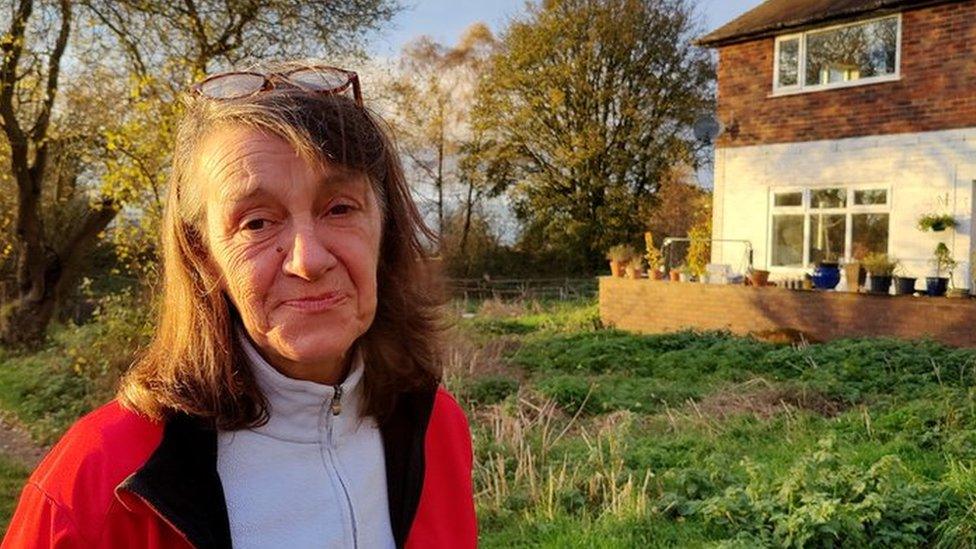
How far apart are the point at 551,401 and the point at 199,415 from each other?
7.00 m

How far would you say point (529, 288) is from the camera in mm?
26969

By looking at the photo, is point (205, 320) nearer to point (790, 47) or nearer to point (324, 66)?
point (324, 66)

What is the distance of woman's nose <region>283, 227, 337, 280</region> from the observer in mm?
1344

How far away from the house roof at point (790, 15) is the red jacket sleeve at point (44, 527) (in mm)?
15013

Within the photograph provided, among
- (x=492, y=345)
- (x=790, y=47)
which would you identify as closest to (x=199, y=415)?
(x=492, y=345)

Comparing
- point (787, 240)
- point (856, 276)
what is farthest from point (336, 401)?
point (787, 240)

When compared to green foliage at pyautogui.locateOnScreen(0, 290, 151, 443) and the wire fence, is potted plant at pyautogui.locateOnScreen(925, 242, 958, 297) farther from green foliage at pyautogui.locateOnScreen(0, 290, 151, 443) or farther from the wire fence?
the wire fence

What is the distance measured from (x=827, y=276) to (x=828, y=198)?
2053 mm

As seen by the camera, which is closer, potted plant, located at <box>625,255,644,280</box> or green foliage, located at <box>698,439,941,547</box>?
green foliage, located at <box>698,439,941,547</box>

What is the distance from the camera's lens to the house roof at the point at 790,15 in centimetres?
1379

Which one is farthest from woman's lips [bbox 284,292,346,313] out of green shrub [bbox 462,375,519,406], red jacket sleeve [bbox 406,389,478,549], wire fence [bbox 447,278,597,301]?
wire fence [bbox 447,278,597,301]

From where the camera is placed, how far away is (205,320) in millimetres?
1425

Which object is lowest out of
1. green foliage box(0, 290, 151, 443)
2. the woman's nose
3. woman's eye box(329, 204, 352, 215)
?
green foliage box(0, 290, 151, 443)

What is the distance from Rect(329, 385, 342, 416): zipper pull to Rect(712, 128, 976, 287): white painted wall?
13324 millimetres
